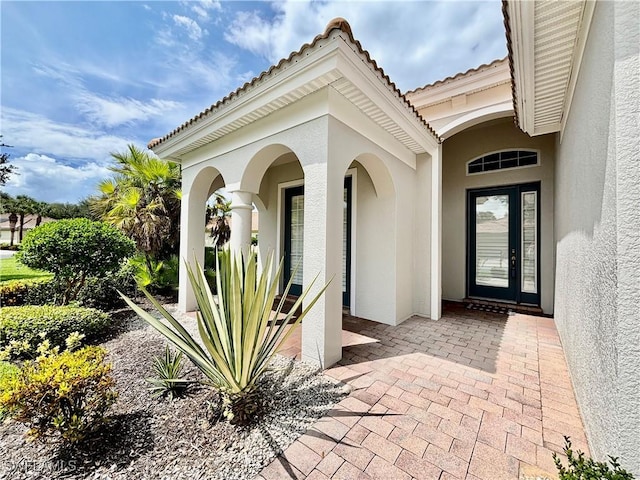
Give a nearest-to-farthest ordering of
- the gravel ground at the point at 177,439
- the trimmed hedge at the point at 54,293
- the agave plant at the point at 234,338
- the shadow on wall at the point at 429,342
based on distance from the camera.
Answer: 1. the gravel ground at the point at 177,439
2. the agave plant at the point at 234,338
3. the shadow on wall at the point at 429,342
4. the trimmed hedge at the point at 54,293

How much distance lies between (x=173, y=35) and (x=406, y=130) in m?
6.90

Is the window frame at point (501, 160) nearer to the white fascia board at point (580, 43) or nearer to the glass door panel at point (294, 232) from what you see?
the white fascia board at point (580, 43)

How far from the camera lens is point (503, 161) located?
8383 millimetres

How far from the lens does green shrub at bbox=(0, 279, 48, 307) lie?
7.09 metres

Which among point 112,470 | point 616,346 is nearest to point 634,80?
point 616,346

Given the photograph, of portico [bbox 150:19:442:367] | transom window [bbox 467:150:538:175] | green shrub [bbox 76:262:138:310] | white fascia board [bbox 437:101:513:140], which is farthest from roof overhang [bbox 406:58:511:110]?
green shrub [bbox 76:262:138:310]

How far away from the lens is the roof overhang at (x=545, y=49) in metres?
2.83

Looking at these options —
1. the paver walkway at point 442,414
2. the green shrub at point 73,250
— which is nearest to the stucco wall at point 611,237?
the paver walkway at point 442,414

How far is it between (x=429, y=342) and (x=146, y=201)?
1012 cm

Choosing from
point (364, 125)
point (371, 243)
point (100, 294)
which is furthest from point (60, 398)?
point (100, 294)

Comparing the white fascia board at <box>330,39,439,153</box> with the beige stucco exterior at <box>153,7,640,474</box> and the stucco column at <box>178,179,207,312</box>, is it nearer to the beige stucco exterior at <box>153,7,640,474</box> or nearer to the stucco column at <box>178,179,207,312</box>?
the beige stucco exterior at <box>153,7,640,474</box>

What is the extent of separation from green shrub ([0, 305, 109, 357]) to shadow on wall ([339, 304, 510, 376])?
5.43 m

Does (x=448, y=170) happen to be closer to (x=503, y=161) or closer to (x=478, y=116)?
(x=503, y=161)

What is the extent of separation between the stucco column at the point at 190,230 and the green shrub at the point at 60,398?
4.54 meters
